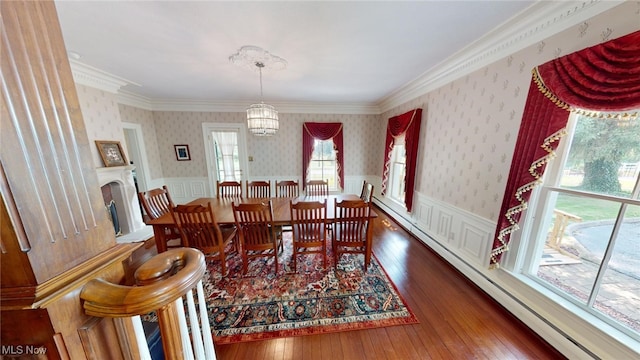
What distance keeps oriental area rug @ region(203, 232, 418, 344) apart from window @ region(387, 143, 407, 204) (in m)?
1.84

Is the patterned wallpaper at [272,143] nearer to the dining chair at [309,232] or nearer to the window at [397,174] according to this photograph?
the window at [397,174]

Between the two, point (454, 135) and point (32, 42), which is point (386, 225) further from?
point (32, 42)

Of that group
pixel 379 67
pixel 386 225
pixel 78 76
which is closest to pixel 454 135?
pixel 379 67

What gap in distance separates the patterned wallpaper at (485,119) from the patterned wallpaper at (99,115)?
4.66m

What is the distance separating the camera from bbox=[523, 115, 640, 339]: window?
4.31 feet

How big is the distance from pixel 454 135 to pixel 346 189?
288 cm

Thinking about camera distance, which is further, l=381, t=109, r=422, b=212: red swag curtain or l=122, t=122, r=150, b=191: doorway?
l=122, t=122, r=150, b=191: doorway

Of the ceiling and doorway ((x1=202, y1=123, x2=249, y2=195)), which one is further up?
the ceiling

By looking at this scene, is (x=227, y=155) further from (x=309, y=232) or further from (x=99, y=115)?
(x=309, y=232)

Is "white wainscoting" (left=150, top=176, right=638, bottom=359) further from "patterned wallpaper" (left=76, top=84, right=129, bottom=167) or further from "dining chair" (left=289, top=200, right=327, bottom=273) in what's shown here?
"patterned wallpaper" (left=76, top=84, right=129, bottom=167)

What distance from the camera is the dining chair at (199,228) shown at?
208 cm

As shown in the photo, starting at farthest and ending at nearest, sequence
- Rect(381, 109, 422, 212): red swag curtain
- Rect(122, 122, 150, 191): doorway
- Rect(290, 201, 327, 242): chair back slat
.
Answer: Rect(122, 122, 150, 191): doorway, Rect(381, 109, 422, 212): red swag curtain, Rect(290, 201, 327, 242): chair back slat

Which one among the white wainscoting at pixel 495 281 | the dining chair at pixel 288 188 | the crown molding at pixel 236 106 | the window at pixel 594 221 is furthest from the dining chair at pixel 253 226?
the crown molding at pixel 236 106

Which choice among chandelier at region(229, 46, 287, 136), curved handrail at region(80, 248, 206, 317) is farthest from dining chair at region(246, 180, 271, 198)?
curved handrail at region(80, 248, 206, 317)
